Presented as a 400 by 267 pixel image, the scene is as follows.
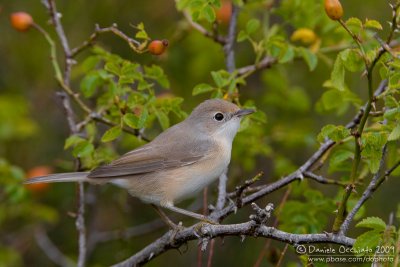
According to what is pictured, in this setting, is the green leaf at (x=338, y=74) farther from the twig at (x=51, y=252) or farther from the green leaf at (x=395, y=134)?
the twig at (x=51, y=252)

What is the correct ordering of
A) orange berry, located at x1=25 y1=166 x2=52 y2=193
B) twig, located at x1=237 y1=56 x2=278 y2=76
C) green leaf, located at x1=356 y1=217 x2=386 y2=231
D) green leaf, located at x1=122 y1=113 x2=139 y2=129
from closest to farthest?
green leaf, located at x1=356 y1=217 x2=386 y2=231 < green leaf, located at x1=122 y1=113 x2=139 y2=129 < twig, located at x1=237 y1=56 x2=278 y2=76 < orange berry, located at x1=25 y1=166 x2=52 y2=193

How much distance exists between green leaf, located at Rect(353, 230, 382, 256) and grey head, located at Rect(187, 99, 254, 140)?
1769 millimetres

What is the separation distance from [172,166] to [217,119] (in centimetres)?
54

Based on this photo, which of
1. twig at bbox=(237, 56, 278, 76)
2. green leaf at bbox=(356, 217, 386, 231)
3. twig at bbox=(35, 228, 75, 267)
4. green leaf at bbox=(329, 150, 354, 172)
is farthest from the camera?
twig at bbox=(35, 228, 75, 267)

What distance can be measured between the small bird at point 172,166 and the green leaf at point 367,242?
158 centimetres

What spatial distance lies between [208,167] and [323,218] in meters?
0.85

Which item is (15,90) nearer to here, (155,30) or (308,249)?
(155,30)

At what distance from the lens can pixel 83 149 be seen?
13.3ft

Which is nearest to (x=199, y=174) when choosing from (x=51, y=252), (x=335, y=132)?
(x=335, y=132)

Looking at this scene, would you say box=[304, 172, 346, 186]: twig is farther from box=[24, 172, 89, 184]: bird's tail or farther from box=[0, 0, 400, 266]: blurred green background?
box=[0, 0, 400, 266]: blurred green background

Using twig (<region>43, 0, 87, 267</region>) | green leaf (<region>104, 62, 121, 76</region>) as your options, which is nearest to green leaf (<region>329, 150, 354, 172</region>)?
green leaf (<region>104, 62, 121, 76</region>)

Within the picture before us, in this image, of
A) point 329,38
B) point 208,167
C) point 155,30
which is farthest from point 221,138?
point 155,30

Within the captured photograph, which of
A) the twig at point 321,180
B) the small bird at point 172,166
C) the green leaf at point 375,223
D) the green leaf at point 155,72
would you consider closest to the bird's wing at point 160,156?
the small bird at point 172,166

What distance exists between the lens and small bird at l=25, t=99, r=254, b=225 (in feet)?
14.3
